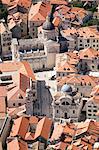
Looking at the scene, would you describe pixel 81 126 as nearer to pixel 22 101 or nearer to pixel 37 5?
pixel 22 101

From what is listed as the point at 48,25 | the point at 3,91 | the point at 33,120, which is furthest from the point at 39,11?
the point at 33,120

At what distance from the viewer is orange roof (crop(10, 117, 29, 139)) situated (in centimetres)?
4866

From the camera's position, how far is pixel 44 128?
49156 mm

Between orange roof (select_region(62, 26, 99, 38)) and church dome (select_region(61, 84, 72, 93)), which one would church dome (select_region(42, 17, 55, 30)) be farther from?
church dome (select_region(61, 84, 72, 93))

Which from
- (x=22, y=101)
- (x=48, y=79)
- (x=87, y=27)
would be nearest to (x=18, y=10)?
(x=87, y=27)

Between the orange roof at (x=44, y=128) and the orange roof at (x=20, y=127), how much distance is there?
104 centimetres

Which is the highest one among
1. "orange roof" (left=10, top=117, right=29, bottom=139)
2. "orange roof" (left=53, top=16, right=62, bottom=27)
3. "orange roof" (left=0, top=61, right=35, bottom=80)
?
"orange roof" (left=53, top=16, right=62, bottom=27)

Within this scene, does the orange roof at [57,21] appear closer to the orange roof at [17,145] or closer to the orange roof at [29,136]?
the orange roof at [29,136]

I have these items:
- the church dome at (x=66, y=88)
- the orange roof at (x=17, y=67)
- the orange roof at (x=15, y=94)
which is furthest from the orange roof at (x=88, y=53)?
the orange roof at (x=15, y=94)

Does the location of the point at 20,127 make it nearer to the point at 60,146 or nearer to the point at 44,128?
the point at 44,128

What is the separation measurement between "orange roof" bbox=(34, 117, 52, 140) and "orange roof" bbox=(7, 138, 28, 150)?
60.8 inches

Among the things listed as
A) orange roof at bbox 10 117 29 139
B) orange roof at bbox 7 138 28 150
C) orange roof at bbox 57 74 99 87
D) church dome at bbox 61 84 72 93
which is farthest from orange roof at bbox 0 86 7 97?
orange roof at bbox 7 138 28 150

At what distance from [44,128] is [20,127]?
207 cm

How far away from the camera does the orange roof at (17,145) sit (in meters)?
46.4
